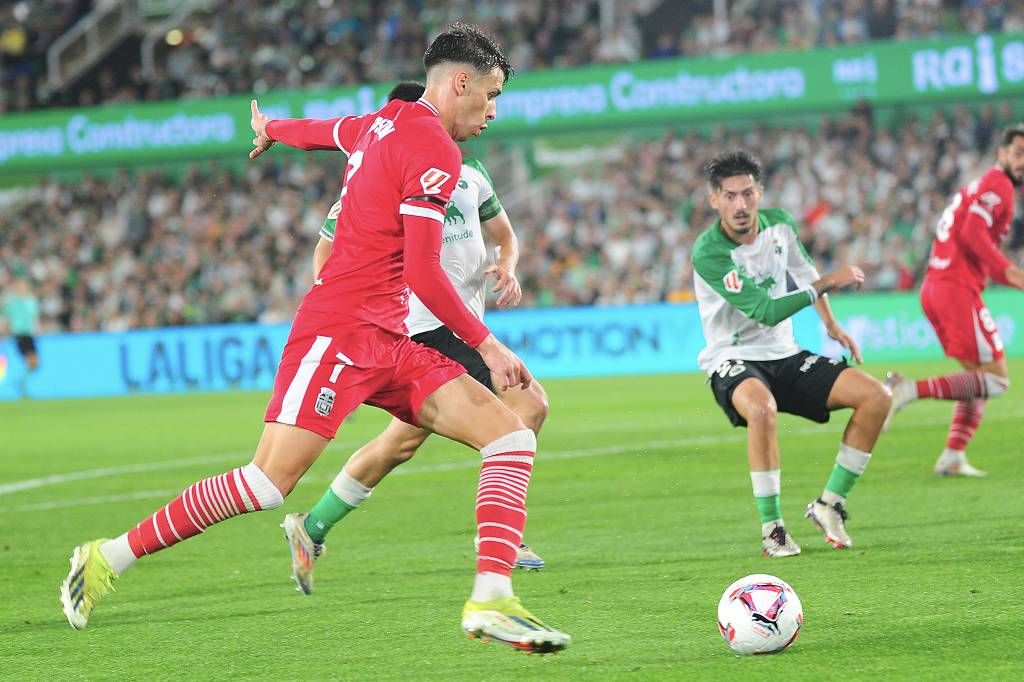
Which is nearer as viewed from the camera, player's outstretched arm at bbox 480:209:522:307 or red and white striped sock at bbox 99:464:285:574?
red and white striped sock at bbox 99:464:285:574

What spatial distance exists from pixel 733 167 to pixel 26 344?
19.0 m

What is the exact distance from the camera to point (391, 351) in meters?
5.39

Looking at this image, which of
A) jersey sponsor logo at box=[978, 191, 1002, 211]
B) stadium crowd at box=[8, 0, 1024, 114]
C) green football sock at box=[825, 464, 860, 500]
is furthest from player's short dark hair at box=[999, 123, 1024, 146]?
stadium crowd at box=[8, 0, 1024, 114]

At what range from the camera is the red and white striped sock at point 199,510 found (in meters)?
5.27

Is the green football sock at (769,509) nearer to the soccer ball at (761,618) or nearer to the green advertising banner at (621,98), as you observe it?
the soccer ball at (761,618)

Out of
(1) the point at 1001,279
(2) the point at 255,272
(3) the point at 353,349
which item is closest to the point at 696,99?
(2) the point at 255,272

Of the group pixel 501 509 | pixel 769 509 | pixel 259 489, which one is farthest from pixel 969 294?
pixel 259 489

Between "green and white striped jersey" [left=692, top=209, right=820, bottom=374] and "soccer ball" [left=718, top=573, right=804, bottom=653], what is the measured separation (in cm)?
258

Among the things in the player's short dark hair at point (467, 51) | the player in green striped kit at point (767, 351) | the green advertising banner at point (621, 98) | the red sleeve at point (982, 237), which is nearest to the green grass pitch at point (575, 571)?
the player in green striped kit at point (767, 351)

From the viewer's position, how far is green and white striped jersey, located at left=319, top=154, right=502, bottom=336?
7.69m

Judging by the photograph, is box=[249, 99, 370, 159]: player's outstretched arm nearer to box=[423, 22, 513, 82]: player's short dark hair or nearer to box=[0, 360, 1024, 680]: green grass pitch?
box=[423, 22, 513, 82]: player's short dark hair

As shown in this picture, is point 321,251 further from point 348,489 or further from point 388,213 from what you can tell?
point 388,213

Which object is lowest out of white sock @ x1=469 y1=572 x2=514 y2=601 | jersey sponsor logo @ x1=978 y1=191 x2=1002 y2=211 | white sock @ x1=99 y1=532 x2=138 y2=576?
white sock @ x1=469 y1=572 x2=514 y2=601

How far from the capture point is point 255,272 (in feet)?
91.5
